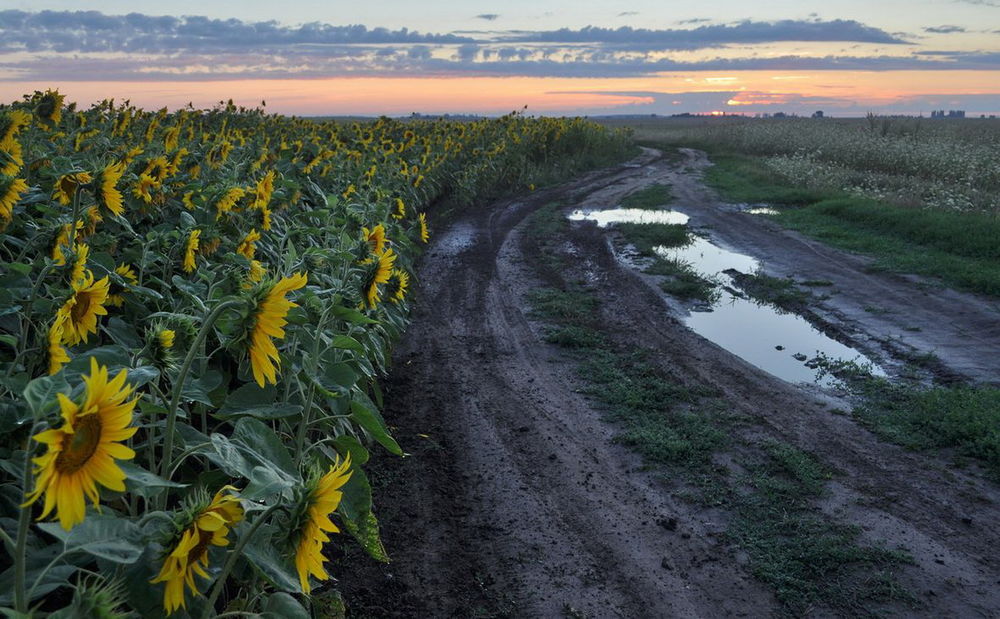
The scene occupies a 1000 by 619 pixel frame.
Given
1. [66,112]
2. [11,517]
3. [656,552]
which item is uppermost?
[66,112]

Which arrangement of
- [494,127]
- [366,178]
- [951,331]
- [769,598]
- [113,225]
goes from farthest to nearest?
[494,127] < [366,178] < [951,331] < [113,225] < [769,598]

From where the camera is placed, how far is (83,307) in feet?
7.35

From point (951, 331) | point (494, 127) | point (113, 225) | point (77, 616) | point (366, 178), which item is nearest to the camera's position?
point (77, 616)

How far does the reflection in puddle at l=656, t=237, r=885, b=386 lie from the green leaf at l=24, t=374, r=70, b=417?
5.64 m

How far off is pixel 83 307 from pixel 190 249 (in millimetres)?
1265

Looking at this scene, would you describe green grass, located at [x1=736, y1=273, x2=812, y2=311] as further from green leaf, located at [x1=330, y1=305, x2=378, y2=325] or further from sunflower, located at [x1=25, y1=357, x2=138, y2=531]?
sunflower, located at [x1=25, y1=357, x2=138, y2=531]

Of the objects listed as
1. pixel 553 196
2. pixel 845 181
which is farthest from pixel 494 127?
pixel 845 181

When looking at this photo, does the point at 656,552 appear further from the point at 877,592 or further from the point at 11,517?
the point at 11,517

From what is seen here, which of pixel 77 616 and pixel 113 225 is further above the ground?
pixel 113 225

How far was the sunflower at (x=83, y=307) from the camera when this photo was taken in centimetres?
220

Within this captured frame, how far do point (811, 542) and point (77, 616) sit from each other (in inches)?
132

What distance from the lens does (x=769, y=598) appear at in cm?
349

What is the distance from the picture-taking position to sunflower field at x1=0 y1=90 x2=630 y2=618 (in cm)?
139

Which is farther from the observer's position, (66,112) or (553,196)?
(553,196)
